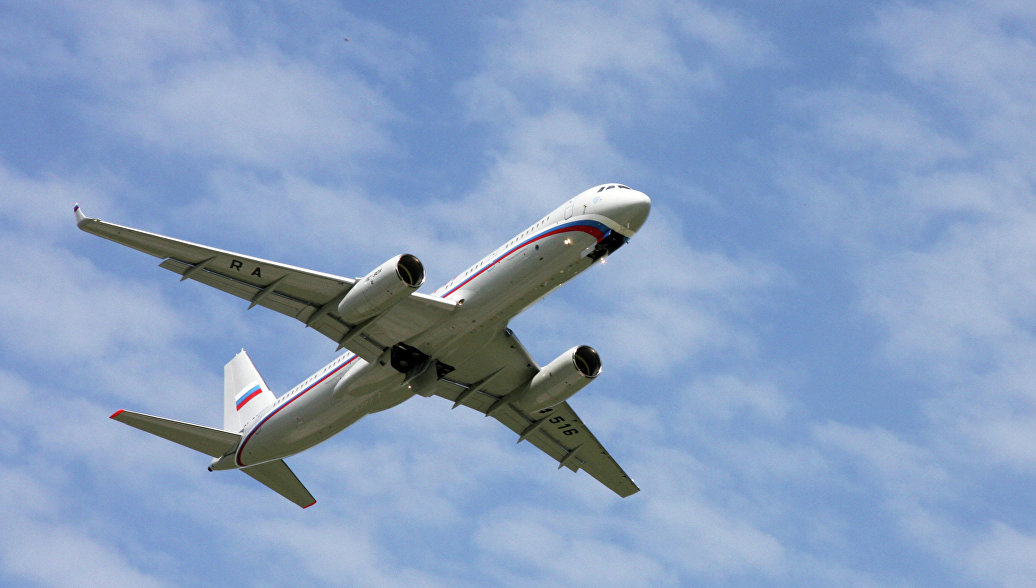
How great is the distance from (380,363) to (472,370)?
15.2 feet

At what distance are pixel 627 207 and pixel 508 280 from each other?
489cm

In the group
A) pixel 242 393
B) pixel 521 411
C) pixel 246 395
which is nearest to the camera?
pixel 521 411

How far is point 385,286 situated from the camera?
141 feet

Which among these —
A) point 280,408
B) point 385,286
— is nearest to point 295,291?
point 385,286

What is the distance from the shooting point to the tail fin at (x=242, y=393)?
55.7 m

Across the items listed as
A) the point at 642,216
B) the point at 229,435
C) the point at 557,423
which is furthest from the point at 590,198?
the point at 229,435

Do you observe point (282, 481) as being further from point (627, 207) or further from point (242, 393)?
point (627, 207)

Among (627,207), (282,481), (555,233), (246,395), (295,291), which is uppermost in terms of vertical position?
(627,207)

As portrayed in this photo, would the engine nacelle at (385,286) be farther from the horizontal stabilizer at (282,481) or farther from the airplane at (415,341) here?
the horizontal stabilizer at (282,481)

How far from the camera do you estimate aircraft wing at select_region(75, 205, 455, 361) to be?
43031 mm

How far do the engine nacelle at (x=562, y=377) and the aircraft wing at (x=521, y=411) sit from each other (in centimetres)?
96

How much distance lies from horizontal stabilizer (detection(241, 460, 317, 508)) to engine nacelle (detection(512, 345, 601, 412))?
11.4 m

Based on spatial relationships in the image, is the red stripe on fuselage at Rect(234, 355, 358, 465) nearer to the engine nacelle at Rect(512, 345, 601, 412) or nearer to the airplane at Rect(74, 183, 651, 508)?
the airplane at Rect(74, 183, 651, 508)

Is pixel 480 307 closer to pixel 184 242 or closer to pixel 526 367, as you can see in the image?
pixel 526 367
